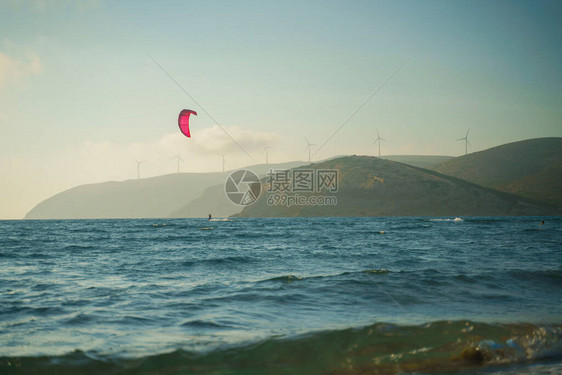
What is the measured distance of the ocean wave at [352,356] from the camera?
6.31 meters

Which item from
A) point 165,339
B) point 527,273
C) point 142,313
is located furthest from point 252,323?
point 527,273

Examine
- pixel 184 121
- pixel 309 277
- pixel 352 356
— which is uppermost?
pixel 184 121

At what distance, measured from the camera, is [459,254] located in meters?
21.9

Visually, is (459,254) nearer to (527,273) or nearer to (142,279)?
(527,273)

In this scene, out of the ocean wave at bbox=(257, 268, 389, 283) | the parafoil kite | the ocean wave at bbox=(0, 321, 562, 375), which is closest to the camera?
the ocean wave at bbox=(0, 321, 562, 375)

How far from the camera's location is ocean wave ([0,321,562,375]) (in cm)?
631

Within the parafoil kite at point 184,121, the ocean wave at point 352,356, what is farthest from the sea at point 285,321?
the parafoil kite at point 184,121

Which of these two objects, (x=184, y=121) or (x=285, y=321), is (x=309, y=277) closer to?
(x=285, y=321)

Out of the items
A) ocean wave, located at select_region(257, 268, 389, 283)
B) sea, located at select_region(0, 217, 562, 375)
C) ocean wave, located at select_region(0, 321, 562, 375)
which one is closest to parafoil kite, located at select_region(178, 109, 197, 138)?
sea, located at select_region(0, 217, 562, 375)

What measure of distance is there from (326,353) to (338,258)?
46.1 ft

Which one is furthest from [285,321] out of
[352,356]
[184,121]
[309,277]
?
[184,121]

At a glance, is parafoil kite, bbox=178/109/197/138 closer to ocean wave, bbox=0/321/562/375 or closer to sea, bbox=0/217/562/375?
sea, bbox=0/217/562/375

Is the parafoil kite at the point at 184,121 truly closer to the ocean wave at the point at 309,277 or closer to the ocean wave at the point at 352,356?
the ocean wave at the point at 309,277

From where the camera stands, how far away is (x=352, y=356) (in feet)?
22.4
